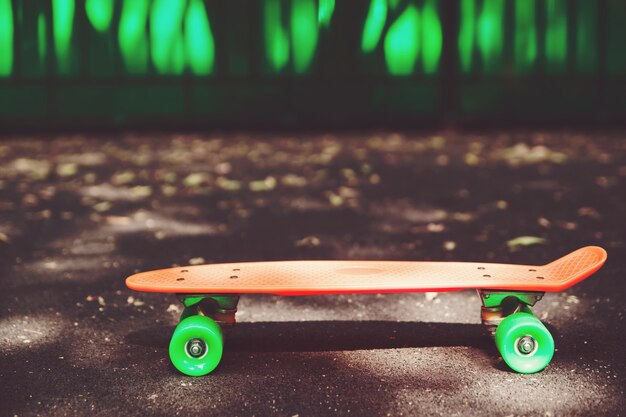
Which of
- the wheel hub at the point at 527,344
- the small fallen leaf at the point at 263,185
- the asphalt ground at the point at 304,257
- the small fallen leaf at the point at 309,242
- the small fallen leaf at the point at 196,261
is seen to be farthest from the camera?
the small fallen leaf at the point at 263,185

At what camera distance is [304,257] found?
4.73 metres

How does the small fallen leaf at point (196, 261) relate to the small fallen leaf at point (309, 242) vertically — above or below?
above

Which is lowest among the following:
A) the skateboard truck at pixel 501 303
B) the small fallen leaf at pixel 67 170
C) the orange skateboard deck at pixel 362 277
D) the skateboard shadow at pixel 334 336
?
the small fallen leaf at pixel 67 170

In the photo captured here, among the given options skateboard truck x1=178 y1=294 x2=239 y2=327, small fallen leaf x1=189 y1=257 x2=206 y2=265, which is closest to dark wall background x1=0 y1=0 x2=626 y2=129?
small fallen leaf x1=189 y1=257 x2=206 y2=265

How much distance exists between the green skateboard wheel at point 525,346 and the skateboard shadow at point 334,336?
30cm

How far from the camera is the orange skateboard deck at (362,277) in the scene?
112 inches

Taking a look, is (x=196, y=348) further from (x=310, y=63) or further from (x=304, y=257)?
(x=310, y=63)

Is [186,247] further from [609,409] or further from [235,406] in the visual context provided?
[609,409]

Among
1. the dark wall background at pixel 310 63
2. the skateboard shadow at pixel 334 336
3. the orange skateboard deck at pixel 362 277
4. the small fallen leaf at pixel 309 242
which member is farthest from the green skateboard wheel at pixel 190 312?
the dark wall background at pixel 310 63

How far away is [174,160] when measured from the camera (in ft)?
30.4

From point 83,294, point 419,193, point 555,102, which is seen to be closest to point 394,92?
point 555,102

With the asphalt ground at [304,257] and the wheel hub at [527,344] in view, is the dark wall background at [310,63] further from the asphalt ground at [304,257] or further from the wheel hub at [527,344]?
the wheel hub at [527,344]

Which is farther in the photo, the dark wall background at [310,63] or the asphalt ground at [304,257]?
the dark wall background at [310,63]

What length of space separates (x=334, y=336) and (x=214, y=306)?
0.55m
